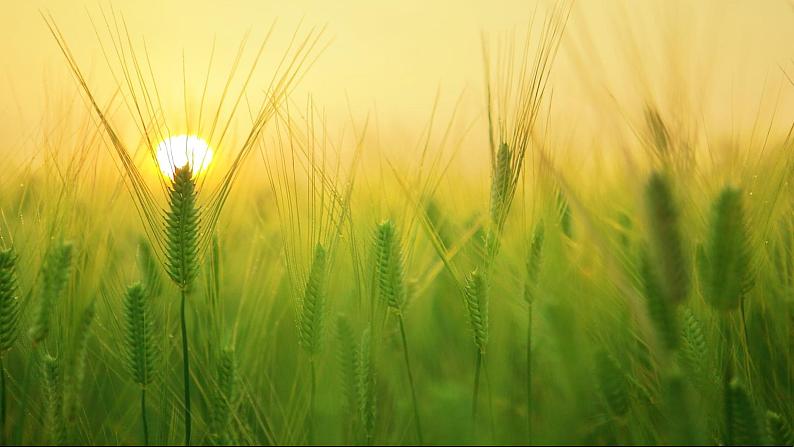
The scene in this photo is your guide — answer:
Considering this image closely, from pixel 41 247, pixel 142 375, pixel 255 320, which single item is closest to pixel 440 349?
pixel 255 320

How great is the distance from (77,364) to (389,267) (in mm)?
407

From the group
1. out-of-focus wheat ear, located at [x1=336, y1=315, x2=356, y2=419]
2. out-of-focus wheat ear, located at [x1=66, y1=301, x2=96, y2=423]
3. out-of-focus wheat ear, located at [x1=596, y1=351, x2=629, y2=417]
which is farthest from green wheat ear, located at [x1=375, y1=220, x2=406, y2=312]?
out-of-focus wheat ear, located at [x1=66, y1=301, x2=96, y2=423]

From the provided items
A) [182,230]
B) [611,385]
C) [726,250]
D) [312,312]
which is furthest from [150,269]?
[726,250]

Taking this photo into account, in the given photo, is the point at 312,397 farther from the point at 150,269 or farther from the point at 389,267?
the point at 150,269

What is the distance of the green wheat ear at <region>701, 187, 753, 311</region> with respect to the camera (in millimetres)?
773

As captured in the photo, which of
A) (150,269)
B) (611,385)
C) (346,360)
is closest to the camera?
(611,385)

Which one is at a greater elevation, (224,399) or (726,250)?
(726,250)

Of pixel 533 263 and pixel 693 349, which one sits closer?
pixel 693 349

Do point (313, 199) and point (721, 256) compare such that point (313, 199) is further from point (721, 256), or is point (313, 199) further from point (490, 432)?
point (721, 256)

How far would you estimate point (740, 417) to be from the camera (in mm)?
697

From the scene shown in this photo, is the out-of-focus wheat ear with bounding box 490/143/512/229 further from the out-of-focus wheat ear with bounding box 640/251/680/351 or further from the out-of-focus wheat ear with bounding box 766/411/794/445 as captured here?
the out-of-focus wheat ear with bounding box 766/411/794/445

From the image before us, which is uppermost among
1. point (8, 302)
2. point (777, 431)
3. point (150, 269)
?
point (150, 269)

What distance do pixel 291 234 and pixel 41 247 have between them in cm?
36

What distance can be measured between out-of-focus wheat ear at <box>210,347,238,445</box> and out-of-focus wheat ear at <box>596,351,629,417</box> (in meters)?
0.42
